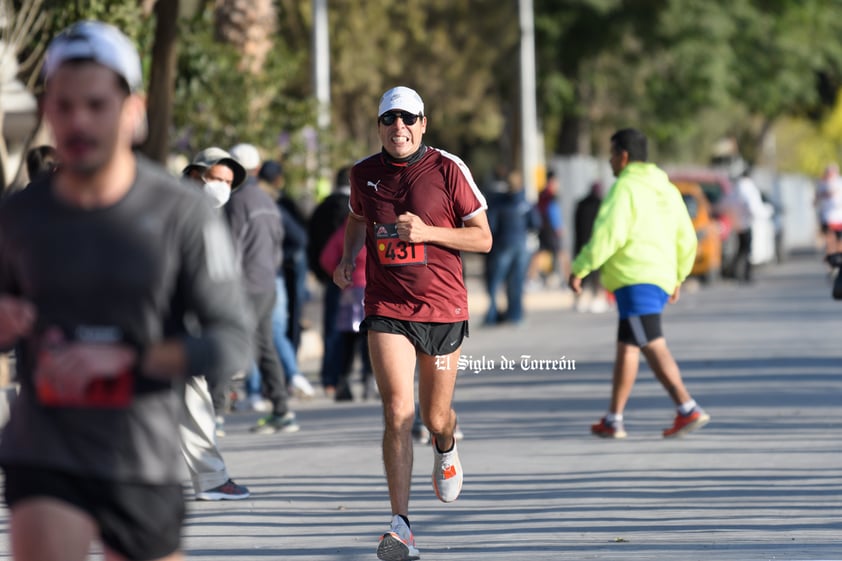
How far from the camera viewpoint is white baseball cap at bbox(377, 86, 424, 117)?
7.80 metres

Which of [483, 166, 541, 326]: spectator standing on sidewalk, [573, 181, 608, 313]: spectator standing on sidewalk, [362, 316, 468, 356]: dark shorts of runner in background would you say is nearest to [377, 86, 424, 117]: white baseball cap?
[362, 316, 468, 356]: dark shorts of runner in background

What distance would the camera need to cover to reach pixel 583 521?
830cm

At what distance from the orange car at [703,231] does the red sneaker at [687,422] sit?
15484mm

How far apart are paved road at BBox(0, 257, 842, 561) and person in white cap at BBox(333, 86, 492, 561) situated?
0.58 meters

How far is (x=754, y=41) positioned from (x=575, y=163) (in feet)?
49.5

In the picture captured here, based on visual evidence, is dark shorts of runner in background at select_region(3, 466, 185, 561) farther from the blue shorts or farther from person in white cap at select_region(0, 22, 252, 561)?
the blue shorts

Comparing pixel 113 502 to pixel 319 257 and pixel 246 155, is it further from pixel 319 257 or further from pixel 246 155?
pixel 319 257

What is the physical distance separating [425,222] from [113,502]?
13.0ft

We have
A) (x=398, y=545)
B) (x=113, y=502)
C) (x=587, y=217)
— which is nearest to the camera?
(x=113, y=502)

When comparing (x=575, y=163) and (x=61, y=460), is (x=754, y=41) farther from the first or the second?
(x=61, y=460)

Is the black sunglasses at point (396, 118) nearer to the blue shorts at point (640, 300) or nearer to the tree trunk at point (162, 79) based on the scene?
the blue shorts at point (640, 300)

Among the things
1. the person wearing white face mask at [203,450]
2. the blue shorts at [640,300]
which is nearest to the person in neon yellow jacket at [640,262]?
the blue shorts at [640,300]

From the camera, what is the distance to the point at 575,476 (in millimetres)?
9805

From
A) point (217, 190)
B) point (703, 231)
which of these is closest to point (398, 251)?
point (217, 190)
